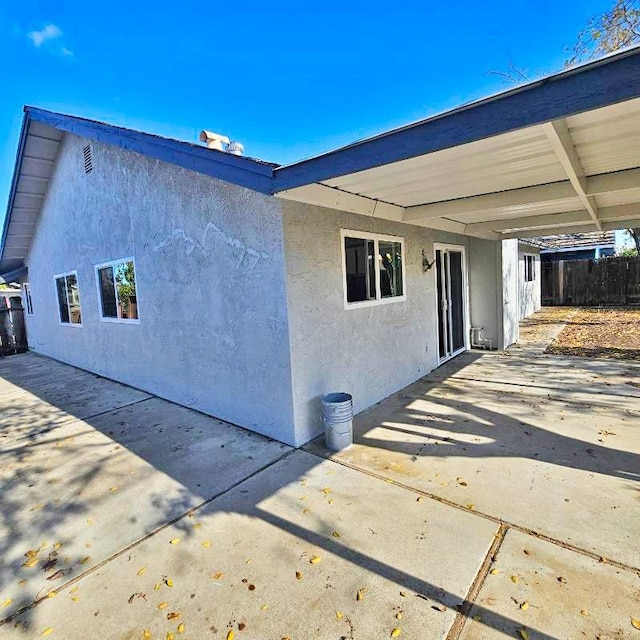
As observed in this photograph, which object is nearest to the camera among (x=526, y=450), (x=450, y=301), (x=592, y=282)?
(x=526, y=450)

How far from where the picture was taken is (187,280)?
205 inches

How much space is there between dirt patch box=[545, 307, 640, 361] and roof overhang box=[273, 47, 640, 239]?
365cm

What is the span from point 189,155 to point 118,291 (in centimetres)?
388

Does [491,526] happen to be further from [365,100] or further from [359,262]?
[365,100]

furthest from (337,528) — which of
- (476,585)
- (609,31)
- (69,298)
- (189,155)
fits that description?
(609,31)

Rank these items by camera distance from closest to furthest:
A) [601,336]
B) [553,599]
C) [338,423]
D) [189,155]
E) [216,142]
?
[553,599] → [338,423] → [189,155] → [216,142] → [601,336]

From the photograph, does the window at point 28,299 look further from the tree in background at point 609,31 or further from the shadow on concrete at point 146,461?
the tree in background at point 609,31

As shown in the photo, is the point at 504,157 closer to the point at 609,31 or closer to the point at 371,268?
the point at 371,268

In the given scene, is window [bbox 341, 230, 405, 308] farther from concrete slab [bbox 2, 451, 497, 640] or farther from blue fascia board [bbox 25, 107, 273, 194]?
concrete slab [bbox 2, 451, 497, 640]

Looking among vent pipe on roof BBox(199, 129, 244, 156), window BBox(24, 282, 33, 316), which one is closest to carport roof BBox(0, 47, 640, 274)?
vent pipe on roof BBox(199, 129, 244, 156)

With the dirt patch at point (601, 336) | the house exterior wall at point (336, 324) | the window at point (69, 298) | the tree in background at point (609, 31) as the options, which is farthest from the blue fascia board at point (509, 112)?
the tree in background at point (609, 31)

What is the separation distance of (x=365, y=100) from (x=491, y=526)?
34.4 feet

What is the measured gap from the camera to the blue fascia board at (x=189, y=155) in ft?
11.5

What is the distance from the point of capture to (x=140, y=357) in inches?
260
